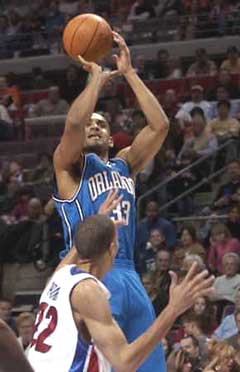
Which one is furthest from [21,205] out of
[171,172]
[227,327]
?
[227,327]

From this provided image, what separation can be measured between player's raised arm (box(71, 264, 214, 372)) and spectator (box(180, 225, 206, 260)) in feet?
21.9

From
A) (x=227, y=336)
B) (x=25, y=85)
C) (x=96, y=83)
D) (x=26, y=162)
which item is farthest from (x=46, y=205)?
(x=96, y=83)

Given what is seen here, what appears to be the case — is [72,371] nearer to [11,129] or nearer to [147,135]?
[147,135]

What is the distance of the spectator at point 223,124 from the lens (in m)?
13.1

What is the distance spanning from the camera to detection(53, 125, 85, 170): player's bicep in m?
5.92

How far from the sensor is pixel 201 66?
1606 centimetres

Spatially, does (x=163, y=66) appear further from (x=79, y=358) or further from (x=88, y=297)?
(x=88, y=297)

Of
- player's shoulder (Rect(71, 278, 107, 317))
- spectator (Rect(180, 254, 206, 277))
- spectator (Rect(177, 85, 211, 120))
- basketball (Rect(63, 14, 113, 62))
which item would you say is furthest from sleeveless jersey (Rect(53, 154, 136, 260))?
spectator (Rect(177, 85, 211, 120))

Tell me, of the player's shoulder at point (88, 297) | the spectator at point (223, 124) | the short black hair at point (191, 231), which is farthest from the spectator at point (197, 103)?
the player's shoulder at point (88, 297)

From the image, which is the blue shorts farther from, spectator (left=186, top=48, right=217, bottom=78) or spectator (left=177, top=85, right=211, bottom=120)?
spectator (left=186, top=48, right=217, bottom=78)

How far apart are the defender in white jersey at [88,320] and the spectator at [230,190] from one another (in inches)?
283

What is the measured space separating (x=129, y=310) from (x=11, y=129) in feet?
36.3

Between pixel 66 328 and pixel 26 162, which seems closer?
pixel 66 328

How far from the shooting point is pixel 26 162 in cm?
1587
